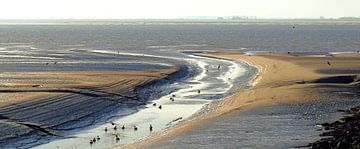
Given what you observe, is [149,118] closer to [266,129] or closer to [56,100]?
[56,100]

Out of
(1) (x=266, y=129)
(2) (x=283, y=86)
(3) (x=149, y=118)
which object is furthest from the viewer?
(2) (x=283, y=86)

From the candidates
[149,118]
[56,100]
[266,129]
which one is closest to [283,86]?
[149,118]

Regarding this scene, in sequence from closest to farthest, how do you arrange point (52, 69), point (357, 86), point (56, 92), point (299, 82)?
point (56, 92) → point (357, 86) → point (299, 82) → point (52, 69)

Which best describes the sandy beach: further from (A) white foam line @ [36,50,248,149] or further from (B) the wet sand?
(B) the wet sand

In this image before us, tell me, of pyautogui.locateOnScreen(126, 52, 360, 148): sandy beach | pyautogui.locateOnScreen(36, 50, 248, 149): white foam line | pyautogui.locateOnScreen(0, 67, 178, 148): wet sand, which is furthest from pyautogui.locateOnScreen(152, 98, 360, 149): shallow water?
pyautogui.locateOnScreen(0, 67, 178, 148): wet sand

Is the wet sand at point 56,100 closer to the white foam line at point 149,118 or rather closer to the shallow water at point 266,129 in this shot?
the white foam line at point 149,118

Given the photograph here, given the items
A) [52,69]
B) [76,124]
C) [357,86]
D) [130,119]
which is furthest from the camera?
[52,69]

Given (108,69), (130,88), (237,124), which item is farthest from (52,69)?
(237,124)

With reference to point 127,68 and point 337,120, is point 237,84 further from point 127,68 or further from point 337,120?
point 337,120
